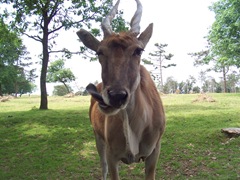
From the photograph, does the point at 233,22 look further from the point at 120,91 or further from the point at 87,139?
Answer: the point at 120,91

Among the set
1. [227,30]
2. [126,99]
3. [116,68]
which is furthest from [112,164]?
[227,30]

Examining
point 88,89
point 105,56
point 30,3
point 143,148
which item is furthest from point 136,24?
point 30,3

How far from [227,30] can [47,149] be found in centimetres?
1985

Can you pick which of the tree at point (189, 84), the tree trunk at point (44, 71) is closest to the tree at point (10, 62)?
the tree trunk at point (44, 71)

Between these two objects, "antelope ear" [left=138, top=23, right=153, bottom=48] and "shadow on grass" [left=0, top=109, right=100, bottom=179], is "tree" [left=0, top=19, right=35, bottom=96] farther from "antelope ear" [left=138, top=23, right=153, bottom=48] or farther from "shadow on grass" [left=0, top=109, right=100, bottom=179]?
"antelope ear" [left=138, top=23, right=153, bottom=48]

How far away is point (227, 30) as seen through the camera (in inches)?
925

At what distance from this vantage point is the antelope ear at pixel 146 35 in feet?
11.6

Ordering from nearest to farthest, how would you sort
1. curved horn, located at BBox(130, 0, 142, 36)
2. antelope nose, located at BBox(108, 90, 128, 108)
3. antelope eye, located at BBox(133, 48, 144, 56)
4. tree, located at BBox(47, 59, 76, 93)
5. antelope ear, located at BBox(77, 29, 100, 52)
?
1. antelope nose, located at BBox(108, 90, 128, 108)
2. antelope eye, located at BBox(133, 48, 144, 56)
3. antelope ear, located at BBox(77, 29, 100, 52)
4. curved horn, located at BBox(130, 0, 142, 36)
5. tree, located at BBox(47, 59, 76, 93)

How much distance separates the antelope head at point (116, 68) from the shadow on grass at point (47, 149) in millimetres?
4666

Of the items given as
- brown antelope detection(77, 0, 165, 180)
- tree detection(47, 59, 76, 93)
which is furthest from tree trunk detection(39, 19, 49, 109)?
tree detection(47, 59, 76, 93)

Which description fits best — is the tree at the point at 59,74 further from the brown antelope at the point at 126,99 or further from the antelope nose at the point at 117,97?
the antelope nose at the point at 117,97

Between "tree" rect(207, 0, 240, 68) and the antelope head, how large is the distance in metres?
21.4

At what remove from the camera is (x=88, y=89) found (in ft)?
9.98

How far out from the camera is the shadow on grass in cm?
738
